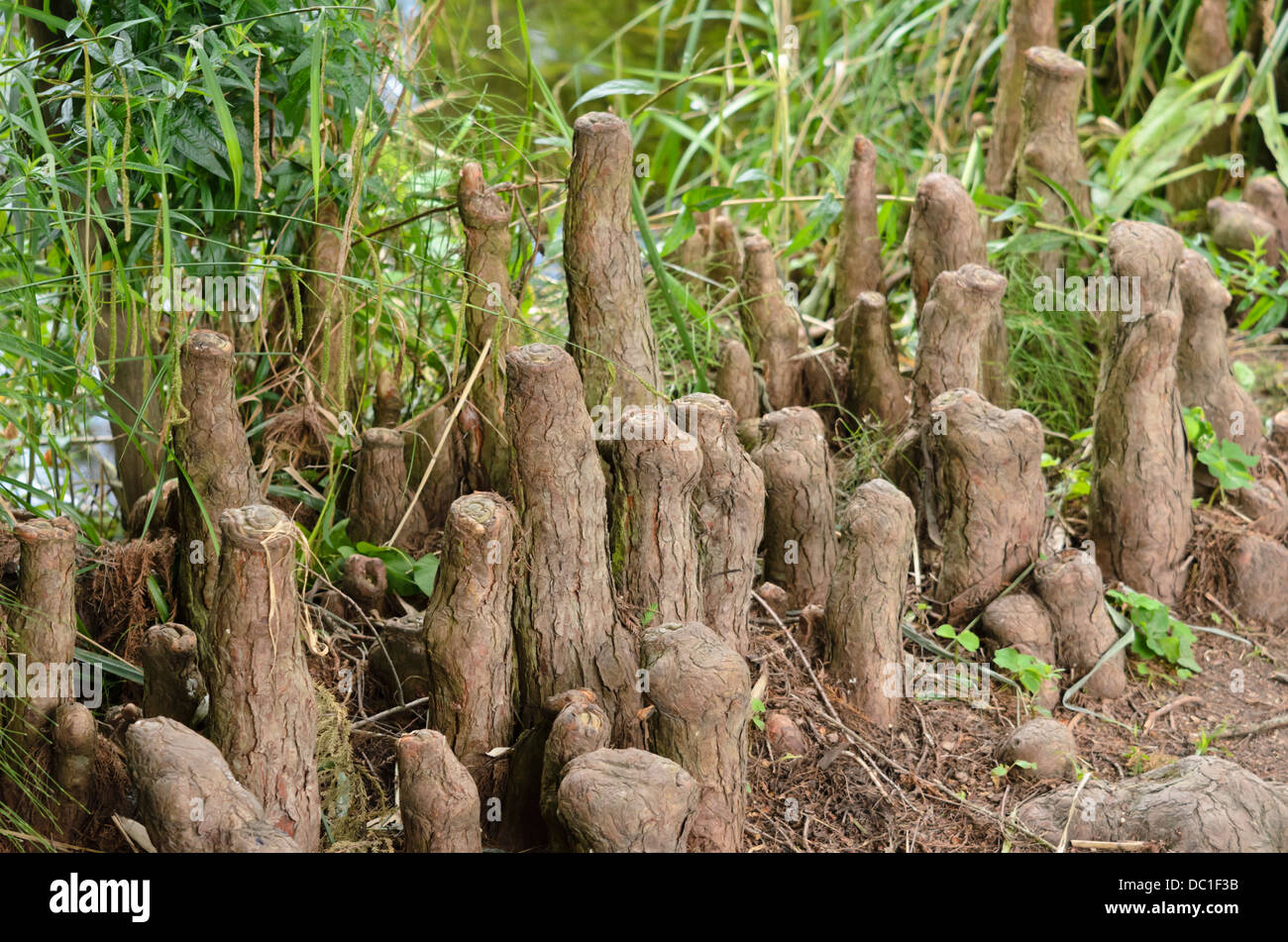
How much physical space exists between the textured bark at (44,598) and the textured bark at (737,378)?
1526 mm

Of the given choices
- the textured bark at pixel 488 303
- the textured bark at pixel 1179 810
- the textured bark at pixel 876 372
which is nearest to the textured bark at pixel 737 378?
the textured bark at pixel 876 372

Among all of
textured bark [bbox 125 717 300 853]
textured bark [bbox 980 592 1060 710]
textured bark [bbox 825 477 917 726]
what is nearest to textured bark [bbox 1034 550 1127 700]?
textured bark [bbox 980 592 1060 710]

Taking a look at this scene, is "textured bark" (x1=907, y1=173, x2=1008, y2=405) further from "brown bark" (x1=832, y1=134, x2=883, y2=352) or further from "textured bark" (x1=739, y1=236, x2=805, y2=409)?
"textured bark" (x1=739, y1=236, x2=805, y2=409)

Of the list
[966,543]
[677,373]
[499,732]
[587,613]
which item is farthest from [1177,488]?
[499,732]

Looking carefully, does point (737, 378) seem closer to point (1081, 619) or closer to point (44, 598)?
point (1081, 619)

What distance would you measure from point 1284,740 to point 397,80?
238cm

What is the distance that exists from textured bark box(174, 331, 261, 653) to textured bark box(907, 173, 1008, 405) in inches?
68.8

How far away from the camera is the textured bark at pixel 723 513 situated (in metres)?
2.46

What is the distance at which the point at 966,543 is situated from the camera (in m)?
2.88

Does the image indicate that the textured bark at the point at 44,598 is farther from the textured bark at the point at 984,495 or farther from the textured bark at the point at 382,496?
the textured bark at the point at 984,495

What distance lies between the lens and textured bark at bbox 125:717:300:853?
6.12ft

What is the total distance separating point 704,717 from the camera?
6.82ft

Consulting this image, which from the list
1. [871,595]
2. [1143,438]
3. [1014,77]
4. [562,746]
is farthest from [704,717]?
[1014,77]
